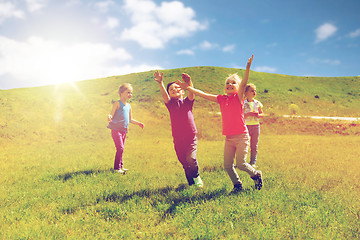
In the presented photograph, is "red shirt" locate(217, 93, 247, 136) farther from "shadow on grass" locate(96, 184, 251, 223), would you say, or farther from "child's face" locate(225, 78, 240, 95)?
"shadow on grass" locate(96, 184, 251, 223)

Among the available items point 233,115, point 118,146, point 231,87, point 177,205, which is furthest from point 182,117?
point 118,146

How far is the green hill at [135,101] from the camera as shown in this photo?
19172 mm

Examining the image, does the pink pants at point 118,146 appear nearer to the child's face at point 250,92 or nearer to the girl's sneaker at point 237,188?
the girl's sneaker at point 237,188

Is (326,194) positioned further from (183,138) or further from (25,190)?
(25,190)

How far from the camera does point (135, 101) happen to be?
36.4m

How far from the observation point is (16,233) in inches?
146

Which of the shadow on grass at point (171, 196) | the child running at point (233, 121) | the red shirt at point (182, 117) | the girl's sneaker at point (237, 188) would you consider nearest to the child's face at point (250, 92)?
the child running at point (233, 121)

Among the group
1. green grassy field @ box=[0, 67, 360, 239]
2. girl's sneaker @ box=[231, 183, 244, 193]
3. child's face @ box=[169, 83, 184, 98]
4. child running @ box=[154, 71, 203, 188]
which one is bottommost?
green grassy field @ box=[0, 67, 360, 239]

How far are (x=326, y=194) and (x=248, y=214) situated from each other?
210 cm

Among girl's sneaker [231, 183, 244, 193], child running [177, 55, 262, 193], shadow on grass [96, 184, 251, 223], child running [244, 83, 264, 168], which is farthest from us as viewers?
child running [244, 83, 264, 168]

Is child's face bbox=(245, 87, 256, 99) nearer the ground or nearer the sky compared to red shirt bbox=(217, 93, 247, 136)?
nearer the sky

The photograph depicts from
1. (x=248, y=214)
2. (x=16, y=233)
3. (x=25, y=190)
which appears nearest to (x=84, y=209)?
(x=16, y=233)

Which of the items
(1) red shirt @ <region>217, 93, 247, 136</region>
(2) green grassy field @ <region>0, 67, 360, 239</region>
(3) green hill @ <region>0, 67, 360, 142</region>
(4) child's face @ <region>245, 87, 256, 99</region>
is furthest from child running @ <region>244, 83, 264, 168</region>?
(3) green hill @ <region>0, 67, 360, 142</region>

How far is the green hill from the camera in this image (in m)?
19.2
